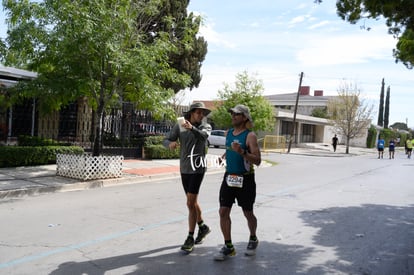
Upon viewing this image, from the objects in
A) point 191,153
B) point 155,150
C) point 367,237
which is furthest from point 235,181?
point 155,150

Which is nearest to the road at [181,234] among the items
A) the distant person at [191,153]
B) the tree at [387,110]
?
the distant person at [191,153]

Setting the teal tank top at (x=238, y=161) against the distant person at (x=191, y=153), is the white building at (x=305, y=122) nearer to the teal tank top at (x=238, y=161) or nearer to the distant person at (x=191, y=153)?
the distant person at (x=191, y=153)

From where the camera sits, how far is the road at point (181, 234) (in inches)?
179

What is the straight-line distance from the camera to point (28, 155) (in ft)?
40.2

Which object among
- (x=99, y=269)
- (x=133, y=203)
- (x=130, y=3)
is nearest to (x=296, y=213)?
(x=133, y=203)

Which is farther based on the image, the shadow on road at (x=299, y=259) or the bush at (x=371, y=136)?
the bush at (x=371, y=136)

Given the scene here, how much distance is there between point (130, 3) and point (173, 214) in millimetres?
7234

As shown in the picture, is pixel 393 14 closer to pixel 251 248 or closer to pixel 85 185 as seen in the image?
pixel 251 248

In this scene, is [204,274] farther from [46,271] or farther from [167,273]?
[46,271]

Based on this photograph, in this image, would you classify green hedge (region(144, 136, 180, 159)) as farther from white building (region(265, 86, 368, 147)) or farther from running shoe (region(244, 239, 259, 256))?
white building (region(265, 86, 368, 147))

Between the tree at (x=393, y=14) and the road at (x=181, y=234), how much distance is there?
3435 mm

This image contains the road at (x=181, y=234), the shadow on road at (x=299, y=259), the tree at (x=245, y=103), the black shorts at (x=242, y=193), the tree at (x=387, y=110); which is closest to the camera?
the shadow on road at (x=299, y=259)

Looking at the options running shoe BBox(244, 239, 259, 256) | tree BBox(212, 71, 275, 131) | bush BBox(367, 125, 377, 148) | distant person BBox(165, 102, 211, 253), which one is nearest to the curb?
distant person BBox(165, 102, 211, 253)

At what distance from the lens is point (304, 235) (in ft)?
20.0
